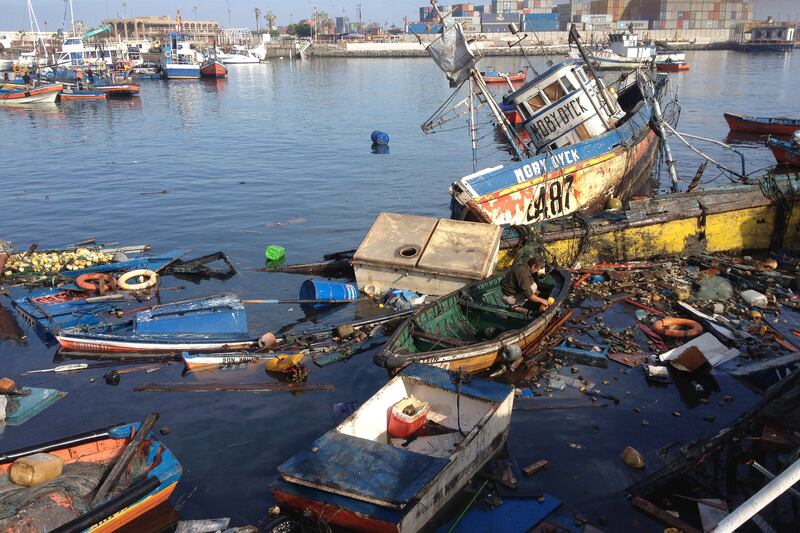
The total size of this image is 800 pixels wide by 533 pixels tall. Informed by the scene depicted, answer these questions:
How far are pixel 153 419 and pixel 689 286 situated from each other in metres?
11.5

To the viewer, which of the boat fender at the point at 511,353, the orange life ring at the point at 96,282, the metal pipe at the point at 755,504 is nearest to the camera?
the metal pipe at the point at 755,504

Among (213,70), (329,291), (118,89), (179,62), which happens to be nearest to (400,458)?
(329,291)

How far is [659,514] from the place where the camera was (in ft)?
24.9

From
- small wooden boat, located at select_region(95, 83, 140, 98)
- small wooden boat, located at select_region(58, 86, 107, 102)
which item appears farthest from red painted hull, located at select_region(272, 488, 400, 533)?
small wooden boat, located at select_region(95, 83, 140, 98)

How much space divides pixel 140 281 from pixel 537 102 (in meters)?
13.0

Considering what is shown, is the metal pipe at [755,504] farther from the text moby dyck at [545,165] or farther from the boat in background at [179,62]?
the boat in background at [179,62]

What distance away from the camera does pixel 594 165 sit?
18.9m

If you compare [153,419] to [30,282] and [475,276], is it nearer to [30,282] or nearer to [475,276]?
[475,276]

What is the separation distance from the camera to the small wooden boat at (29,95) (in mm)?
54375

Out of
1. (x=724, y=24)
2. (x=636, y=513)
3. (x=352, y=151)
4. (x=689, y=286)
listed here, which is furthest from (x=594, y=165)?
(x=724, y=24)

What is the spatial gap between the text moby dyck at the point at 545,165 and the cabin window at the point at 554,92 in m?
2.55

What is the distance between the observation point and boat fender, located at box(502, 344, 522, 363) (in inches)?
425

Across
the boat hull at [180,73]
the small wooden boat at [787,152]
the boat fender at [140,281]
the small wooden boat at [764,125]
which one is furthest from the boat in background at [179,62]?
the small wooden boat at [787,152]

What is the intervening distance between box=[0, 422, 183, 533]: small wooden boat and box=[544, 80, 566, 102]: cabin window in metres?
15.9
